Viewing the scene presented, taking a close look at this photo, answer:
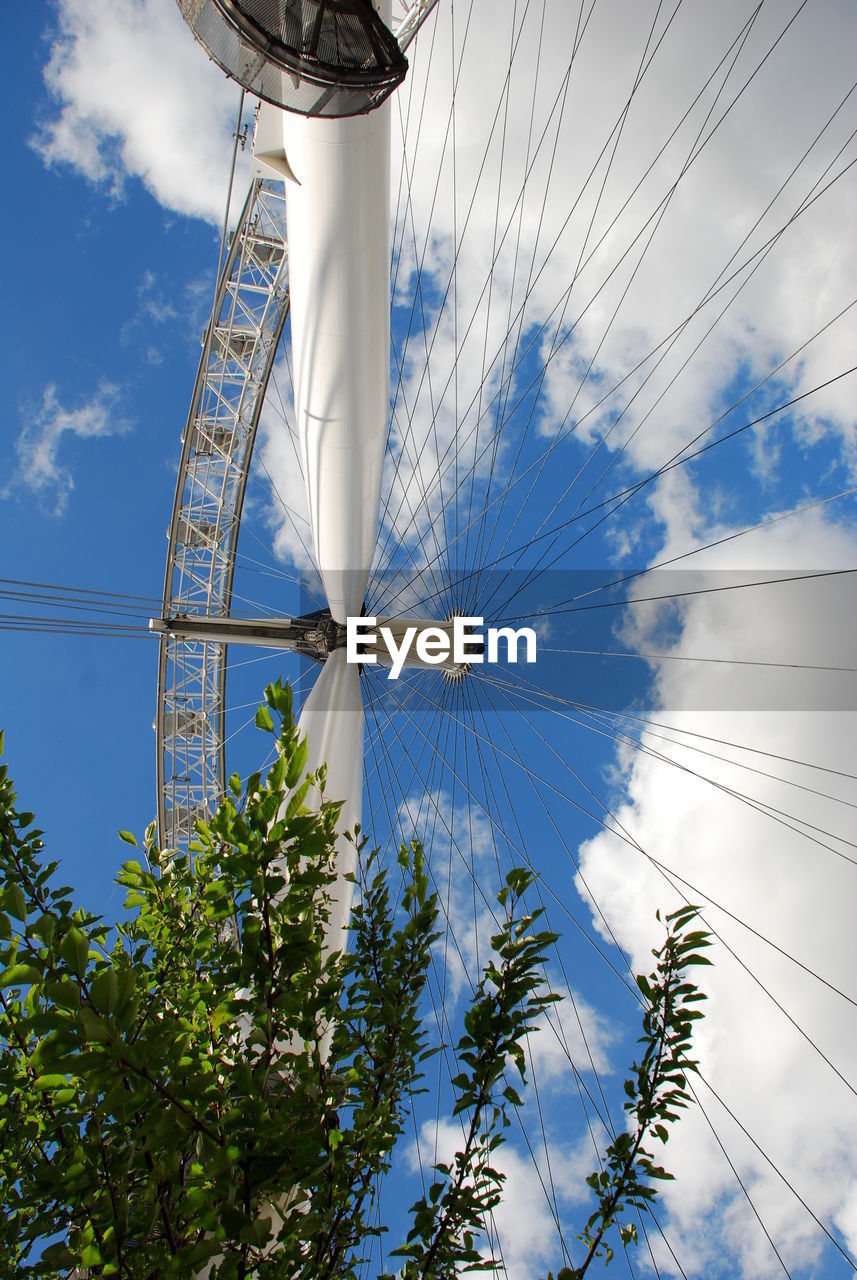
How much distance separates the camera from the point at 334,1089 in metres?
3.00

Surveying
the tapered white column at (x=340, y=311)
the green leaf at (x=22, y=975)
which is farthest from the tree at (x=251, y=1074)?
the tapered white column at (x=340, y=311)

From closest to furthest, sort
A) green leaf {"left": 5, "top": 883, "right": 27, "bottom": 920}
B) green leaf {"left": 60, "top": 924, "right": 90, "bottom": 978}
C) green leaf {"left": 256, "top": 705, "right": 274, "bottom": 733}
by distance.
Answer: green leaf {"left": 60, "top": 924, "right": 90, "bottom": 978} < green leaf {"left": 5, "top": 883, "right": 27, "bottom": 920} < green leaf {"left": 256, "top": 705, "right": 274, "bottom": 733}

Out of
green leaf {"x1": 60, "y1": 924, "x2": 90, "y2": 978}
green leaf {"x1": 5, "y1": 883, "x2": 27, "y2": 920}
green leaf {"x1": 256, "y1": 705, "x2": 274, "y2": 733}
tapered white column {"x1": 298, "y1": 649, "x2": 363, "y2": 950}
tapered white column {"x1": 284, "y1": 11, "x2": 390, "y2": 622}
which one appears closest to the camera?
green leaf {"x1": 60, "y1": 924, "x2": 90, "y2": 978}

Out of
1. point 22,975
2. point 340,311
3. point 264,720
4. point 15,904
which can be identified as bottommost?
point 22,975

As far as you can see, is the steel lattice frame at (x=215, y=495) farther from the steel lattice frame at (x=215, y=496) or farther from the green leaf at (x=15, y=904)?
the green leaf at (x=15, y=904)

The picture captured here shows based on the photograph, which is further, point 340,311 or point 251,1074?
point 340,311

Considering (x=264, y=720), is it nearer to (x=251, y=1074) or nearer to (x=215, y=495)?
(x=251, y=1074)

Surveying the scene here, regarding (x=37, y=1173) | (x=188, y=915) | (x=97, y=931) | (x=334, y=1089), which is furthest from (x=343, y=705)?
(x=37, y=1173)

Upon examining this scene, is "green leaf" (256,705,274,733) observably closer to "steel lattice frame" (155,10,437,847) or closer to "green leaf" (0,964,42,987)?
"green leaf" (0,964,42,987)

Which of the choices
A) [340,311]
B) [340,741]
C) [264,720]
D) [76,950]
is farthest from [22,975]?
[340,741]

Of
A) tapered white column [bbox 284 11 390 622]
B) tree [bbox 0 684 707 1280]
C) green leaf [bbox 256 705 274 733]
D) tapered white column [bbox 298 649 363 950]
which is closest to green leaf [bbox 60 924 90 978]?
tree [bbox 0 684 707 1280]

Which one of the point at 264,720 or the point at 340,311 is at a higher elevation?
the point at 340,311

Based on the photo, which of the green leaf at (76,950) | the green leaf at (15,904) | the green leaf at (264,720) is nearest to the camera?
the green leaf at (76,950)

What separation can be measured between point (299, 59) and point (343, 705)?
334 inches
